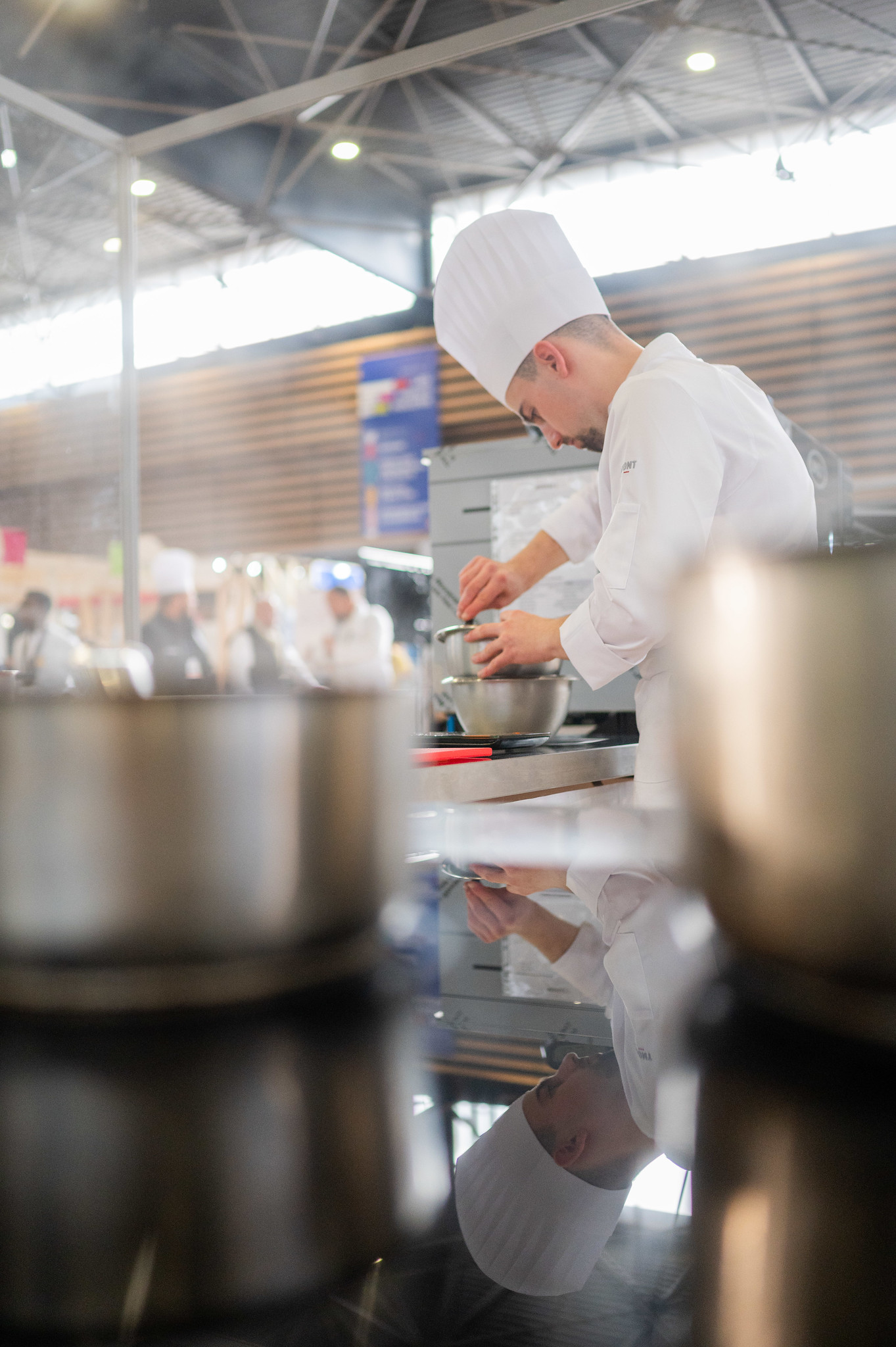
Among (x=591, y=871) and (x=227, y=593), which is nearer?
(x=591, y=871)

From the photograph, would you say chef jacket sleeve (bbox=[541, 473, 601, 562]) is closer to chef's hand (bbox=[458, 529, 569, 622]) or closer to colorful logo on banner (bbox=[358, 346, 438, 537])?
chef's hand (bbox=[458, 529, 569, 622])

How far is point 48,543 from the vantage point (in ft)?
11.9

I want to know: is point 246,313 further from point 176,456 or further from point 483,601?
point 483,601

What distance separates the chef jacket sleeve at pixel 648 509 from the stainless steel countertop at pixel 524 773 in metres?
0.17

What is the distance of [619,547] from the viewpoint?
1536mm

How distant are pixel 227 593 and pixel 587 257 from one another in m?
3.88

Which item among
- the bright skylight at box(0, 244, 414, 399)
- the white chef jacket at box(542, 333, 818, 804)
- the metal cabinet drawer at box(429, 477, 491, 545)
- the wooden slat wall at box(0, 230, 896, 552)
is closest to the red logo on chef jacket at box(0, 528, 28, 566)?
the wooden slat wall at box(0, 230, 896, 552)

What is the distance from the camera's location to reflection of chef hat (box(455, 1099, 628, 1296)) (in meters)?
0.17

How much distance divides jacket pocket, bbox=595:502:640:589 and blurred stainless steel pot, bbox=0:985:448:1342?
1.27 meters

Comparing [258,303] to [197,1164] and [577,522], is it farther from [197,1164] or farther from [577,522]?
[197,1164]

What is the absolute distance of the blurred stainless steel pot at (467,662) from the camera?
178 cm

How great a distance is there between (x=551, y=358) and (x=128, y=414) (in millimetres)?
2449

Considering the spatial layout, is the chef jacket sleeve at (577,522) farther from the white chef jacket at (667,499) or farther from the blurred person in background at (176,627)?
the blurred person in background at (176,627)

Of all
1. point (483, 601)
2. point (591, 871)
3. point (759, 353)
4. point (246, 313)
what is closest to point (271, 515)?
point (246, 313)
